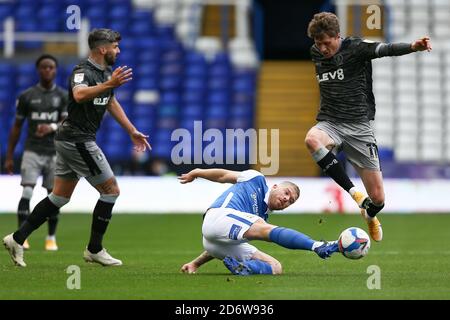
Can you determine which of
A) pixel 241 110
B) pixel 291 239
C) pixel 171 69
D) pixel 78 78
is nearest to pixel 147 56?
pixel 171 69

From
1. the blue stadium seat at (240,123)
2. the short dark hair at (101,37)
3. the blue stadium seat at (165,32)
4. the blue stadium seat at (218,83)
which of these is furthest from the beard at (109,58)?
the blue stadium seat at (165,32)

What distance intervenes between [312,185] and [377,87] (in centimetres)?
673

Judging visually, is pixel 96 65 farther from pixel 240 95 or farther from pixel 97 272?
pixel 240 95

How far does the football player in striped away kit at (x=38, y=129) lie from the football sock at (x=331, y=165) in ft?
13.6

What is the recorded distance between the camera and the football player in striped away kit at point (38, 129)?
46.5 ft

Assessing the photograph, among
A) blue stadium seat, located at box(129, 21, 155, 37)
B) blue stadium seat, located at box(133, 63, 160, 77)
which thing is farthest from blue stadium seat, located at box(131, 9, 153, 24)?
blue stadium seat, located at box(133, 63, 160, 77)

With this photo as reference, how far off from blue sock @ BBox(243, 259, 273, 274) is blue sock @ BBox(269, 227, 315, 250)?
687 mm

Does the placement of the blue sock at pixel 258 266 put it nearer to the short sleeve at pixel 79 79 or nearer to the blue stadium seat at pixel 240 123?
the short sleeve at pixel 79 79

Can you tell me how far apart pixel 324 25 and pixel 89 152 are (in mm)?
2656

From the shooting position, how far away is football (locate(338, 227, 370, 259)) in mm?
9562

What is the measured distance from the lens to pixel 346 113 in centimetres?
1164

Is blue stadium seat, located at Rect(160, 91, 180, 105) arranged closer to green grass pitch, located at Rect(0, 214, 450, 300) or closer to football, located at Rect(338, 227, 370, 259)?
green grass pitch, located at Rect(0, 214, 450, 300)

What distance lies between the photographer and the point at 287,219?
20.5 meters

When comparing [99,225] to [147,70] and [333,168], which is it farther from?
[147,70]
